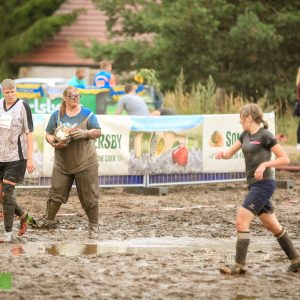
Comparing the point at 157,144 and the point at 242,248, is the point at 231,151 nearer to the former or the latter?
the point at 242,248

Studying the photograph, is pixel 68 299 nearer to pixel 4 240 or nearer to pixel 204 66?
pixel 4 240

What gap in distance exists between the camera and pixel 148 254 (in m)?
11.4

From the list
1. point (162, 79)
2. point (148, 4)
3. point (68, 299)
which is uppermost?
point (148, 4)

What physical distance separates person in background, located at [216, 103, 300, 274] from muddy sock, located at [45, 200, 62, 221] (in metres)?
3.48

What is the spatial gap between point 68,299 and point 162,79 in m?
24.4

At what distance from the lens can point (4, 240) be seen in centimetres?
1236

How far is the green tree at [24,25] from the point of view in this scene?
44375 millimetres

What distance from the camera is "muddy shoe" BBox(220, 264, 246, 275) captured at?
10.2 meters

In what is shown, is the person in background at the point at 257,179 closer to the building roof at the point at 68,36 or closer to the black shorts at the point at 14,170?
the black shorts at the point at 14,170

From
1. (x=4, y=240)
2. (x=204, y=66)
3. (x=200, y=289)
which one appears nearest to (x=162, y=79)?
(x=204, y=66)

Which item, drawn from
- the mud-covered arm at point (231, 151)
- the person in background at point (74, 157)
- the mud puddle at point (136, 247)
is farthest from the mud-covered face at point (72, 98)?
the mud-covered arm at point (231, 151)

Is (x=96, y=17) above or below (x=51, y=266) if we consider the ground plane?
above

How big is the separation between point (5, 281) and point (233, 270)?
197cm

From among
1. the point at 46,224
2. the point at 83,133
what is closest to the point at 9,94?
the point at 83,133
